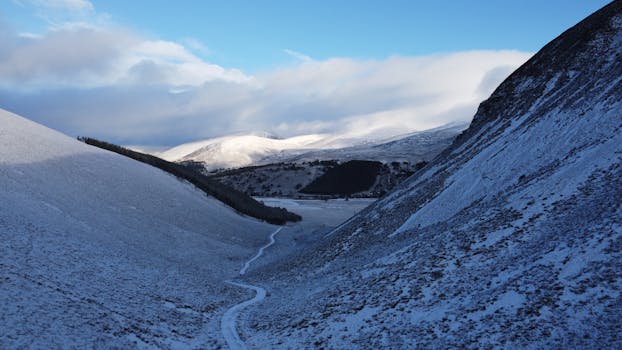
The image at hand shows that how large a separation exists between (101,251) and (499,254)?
22799 mm

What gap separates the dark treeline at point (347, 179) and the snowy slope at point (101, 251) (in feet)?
278

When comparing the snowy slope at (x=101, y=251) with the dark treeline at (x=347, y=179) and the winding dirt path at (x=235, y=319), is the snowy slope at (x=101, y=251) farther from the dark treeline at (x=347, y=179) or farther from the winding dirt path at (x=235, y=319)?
the dark treeline at (x=347, y=179)

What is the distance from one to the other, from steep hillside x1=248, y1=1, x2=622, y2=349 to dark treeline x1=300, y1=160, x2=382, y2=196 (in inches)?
4024

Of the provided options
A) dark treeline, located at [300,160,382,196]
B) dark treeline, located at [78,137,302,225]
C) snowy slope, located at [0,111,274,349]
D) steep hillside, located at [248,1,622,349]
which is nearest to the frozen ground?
snowy slope, located at [0,111,274,349]

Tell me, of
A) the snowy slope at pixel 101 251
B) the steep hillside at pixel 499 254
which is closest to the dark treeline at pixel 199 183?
the snowy slope at pixel 101 251

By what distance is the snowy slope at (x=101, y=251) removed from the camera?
53.6 ft

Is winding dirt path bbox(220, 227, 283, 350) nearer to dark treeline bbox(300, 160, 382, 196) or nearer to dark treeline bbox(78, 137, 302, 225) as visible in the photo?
dark treeline bbox(78, 137, 302, 225)

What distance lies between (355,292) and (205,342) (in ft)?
23.8

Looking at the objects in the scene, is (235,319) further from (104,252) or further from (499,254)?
(499,254)

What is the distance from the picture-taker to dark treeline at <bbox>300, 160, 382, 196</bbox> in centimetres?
14050

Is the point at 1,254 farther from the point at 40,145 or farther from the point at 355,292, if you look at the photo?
the point at 40,145

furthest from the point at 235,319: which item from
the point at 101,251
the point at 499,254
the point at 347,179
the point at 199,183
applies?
the point at 347,179

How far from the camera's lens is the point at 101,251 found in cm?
2739

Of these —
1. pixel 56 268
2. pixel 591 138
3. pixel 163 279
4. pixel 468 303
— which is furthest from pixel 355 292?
pixel 591 138
